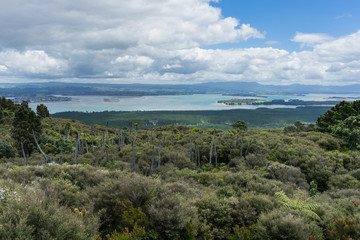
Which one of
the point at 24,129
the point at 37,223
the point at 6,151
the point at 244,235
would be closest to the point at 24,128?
the point at 24,129

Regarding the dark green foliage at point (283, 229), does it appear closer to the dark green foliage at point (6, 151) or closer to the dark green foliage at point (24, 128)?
the dark green foliage at point (6, 151)

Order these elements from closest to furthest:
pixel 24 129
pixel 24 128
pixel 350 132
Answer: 1. pixel 24 129
2. pixel 24 128
3. pixel 350 132

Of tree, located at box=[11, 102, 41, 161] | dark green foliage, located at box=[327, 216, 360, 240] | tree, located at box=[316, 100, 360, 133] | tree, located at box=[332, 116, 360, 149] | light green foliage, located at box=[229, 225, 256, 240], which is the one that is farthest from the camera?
tree, located at box=[316, 100, 360, 133]

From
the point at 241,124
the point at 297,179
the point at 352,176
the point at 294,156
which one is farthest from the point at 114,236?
the point at 241,124

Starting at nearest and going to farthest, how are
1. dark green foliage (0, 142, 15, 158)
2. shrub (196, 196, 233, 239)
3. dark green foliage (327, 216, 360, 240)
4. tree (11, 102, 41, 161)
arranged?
dark green foliage (327, 216, 360, 240) → shrub (196, 196, 233, 239) → dark green foliage (0, 142, 15, 158) → tree (11, 102, 41, 161)

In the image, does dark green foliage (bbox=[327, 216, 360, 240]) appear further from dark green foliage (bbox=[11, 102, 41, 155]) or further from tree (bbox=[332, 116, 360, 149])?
dark green foliage (bbox=[11, 102, 41, 155])

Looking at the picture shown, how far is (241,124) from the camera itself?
4250cm

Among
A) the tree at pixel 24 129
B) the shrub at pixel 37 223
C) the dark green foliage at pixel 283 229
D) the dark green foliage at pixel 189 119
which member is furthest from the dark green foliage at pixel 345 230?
the dark green foliage at pixel 189 119

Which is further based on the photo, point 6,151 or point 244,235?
point 6,151

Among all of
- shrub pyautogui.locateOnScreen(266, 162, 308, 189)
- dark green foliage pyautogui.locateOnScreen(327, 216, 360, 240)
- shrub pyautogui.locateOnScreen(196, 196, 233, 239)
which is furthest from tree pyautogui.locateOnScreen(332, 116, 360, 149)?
shrub pyautogui.locateOnScreen(196, 196, 233, 239)

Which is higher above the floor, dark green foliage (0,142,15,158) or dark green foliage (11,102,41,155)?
dark green foliage (11,102,41,155)

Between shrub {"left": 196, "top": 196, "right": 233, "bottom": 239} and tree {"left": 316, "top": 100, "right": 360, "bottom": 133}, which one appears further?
tree {"left": 316, "top": 100, "right": 360, "bottom": 133}

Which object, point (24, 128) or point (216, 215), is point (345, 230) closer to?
point (216, 215)

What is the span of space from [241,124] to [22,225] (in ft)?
137
